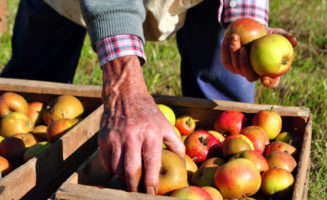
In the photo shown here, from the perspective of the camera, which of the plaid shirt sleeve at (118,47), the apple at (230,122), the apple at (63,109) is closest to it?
the plaid shirt sleeve at (118,47)

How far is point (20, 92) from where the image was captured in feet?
8.68

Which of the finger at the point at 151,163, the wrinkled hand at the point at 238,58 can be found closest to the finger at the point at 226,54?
the wrinkled hand at the point at 238,58

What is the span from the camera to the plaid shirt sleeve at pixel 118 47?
1820mm

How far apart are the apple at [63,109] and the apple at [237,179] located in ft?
3.32

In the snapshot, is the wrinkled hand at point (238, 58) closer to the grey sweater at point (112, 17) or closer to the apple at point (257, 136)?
the apple at point (257, 136)

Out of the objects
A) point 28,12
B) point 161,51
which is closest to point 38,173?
point 28,12

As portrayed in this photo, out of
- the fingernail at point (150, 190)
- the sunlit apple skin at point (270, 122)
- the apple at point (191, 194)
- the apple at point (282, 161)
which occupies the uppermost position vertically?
the sunlit apple skin at point (270, 122)

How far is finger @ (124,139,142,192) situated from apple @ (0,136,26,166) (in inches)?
31.6

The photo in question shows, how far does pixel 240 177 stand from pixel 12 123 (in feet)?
4.16

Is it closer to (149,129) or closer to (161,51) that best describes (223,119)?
(149,129)

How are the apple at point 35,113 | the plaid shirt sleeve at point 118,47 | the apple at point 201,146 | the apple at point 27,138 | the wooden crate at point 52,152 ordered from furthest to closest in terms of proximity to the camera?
1. the apple at point 35,113
2. the apple at point 27,138
3. the apple at point 201,146
4. the plaid shirt sleeve at point 118,47
5. the wooden crate at point 52,152

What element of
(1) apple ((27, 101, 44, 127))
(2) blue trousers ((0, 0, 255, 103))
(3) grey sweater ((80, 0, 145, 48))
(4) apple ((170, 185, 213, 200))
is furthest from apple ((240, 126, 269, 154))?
(1) apple ((27, 101, 44, 127))

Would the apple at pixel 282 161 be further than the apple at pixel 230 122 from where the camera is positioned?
No

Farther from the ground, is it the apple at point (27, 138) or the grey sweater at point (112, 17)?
the grey sweater at point (112, 17)
